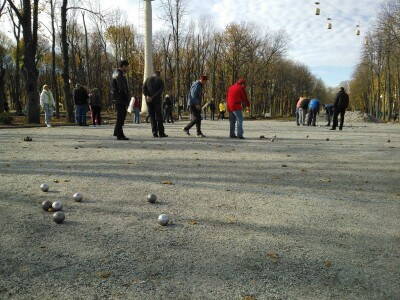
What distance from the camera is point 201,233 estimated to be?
4035 mm

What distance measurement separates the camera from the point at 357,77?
77812mm

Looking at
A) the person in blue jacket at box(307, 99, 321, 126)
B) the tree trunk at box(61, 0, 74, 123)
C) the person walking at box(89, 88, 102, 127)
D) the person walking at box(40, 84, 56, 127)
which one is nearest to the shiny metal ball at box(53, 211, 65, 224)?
the person walking at box(40, 84, 56, 127)

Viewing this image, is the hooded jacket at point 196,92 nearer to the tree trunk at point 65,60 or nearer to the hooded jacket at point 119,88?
the hooded jacket at point 119,88

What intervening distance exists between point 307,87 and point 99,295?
9310 cm

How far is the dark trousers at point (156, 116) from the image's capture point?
1270cm

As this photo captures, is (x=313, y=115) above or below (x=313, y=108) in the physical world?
below

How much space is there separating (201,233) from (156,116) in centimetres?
1017

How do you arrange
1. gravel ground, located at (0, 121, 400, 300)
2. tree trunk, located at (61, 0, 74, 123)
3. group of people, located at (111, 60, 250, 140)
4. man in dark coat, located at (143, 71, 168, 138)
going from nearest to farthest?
1. gravel ground, located at (0, 121, 400, 300)
2. group of people, located at (111, 60, 250, 140)
3. man in dark coat, located at (143, 71, 168, 138)
4. tree trunk, located at (61, 0, 74, 123)

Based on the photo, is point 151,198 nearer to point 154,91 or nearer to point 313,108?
point 154,91

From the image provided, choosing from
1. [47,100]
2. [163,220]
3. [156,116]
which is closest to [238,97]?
[156,116]

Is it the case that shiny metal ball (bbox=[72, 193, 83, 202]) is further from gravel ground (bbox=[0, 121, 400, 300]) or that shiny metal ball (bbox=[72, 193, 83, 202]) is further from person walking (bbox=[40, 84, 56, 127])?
person walking (bbox=[40, 84, 56, 127])

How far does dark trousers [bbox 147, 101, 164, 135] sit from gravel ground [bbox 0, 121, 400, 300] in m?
4.91

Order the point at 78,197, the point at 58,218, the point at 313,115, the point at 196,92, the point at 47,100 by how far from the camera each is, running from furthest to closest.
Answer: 1. the point at 313,115
2. the point at 47,100
3. the point at 196,92
4. the point at 78,197
5. the point at 58,218

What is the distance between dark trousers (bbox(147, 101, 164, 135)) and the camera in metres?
12.7
